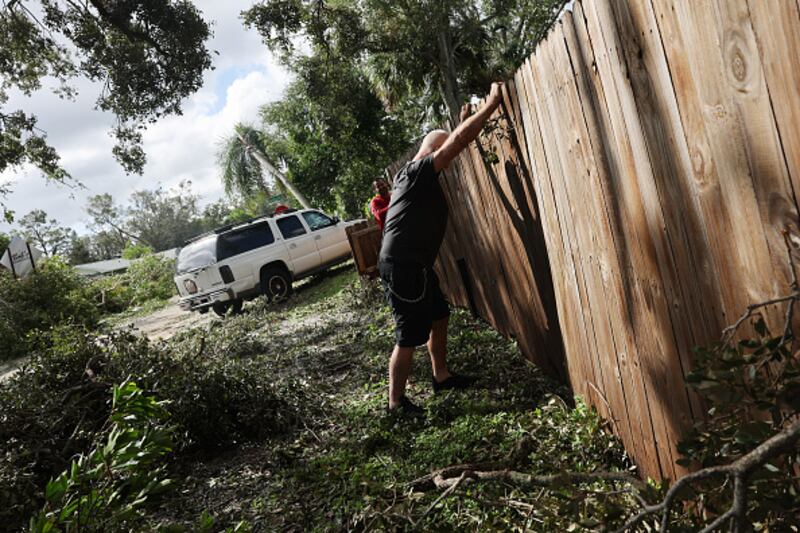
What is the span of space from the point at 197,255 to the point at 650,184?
12038 millimetres

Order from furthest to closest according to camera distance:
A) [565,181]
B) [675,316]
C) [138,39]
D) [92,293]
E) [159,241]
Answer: [159,241]
[92,293]
[138,39]
[565,181]
[675,316]

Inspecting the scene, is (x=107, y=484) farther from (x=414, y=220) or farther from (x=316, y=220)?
(x=316, y=220)

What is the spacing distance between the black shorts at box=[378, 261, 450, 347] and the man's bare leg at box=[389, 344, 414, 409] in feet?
0.17

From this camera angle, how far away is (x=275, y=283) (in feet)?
44.9

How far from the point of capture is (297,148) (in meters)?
29.0

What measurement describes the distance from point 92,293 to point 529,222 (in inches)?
751

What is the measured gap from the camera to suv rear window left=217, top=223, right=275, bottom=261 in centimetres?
1284

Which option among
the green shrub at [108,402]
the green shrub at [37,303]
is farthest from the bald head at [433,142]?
the green shrub at [37,303]

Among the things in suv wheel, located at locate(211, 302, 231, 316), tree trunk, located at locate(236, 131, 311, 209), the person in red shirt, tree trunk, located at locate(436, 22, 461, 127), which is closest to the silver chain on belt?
the person in red shirt

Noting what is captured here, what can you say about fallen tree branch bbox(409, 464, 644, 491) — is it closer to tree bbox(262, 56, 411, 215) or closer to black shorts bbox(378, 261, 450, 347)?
black shorts bbox(378, 261, 450, 347)

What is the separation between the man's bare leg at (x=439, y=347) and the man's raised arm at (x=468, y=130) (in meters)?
1.27

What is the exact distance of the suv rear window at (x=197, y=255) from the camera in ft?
41.7

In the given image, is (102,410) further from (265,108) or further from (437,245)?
(265,108)

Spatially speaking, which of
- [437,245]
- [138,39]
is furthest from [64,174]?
[437,245]
